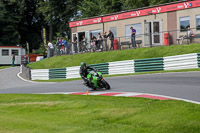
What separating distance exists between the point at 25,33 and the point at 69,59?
123ft

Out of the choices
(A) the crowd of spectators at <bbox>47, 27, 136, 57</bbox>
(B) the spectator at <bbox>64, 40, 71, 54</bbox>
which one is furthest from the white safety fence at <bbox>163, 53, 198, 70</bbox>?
(B) the spectator at <bbox>64, 40, 71, 54</bbox>

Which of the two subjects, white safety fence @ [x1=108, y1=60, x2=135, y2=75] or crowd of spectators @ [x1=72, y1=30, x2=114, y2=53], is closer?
white safety fence @ [x1=108, y1=60, x2=135, y2=75]

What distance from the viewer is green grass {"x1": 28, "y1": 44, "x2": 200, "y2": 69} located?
21.6 metres

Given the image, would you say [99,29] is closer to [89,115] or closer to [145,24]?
[145,24]

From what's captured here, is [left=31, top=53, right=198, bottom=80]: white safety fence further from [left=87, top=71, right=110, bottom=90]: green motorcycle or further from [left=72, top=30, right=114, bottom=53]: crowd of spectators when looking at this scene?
[left=87, top=71, right=110, bottom=90]: green motorcycle

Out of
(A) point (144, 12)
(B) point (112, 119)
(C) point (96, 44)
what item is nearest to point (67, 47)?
(C) point (96, 44)

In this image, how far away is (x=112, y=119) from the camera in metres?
7.33

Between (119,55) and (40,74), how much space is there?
6859 millimetres

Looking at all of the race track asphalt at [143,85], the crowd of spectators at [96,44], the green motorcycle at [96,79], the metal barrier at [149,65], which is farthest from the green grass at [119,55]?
the green motorcycle at [96,79]

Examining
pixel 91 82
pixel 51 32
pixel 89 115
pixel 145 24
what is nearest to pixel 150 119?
pixel 89 115

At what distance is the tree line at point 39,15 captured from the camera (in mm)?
50750

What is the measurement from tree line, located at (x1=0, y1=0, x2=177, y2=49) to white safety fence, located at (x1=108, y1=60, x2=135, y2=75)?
2365 centimetres

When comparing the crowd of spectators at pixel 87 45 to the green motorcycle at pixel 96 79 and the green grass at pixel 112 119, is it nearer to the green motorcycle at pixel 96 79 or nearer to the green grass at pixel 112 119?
the green motorcycle at pixel 96 79

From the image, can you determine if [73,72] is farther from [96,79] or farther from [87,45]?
[96,79]
